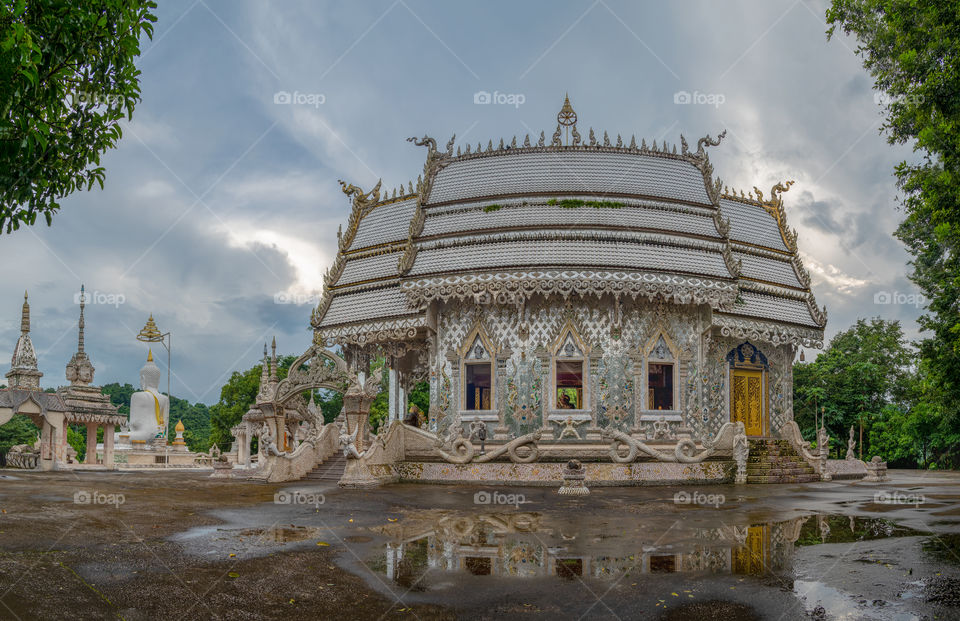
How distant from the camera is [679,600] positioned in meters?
6.65

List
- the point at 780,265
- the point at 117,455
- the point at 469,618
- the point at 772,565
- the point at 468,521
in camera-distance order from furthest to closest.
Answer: the point at 117,455 < the point at 780,265 < the point at 468,521 < the point at 772,565 < the point at 469,618

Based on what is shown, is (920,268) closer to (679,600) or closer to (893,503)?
(893,503)

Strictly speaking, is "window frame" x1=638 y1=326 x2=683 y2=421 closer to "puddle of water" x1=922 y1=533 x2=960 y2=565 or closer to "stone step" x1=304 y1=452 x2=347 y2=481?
"stone step" x1=304 y1=452 x2=347 y2=481

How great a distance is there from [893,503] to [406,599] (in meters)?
11.2

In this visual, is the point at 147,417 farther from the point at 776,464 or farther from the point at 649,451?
the point at 776,464

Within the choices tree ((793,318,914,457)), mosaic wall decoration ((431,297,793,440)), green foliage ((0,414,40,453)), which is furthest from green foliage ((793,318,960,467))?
green foliage ((0,414,40,453))

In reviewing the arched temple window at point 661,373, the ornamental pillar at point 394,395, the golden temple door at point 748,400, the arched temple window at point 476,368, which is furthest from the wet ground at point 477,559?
the ornamental pillar at point 394,395

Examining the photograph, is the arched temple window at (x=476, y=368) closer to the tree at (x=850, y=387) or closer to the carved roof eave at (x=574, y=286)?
the carved roof eave at (x=574, y=286)

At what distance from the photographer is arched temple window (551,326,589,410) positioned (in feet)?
71.8

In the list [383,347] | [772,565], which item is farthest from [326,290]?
[772,565]
